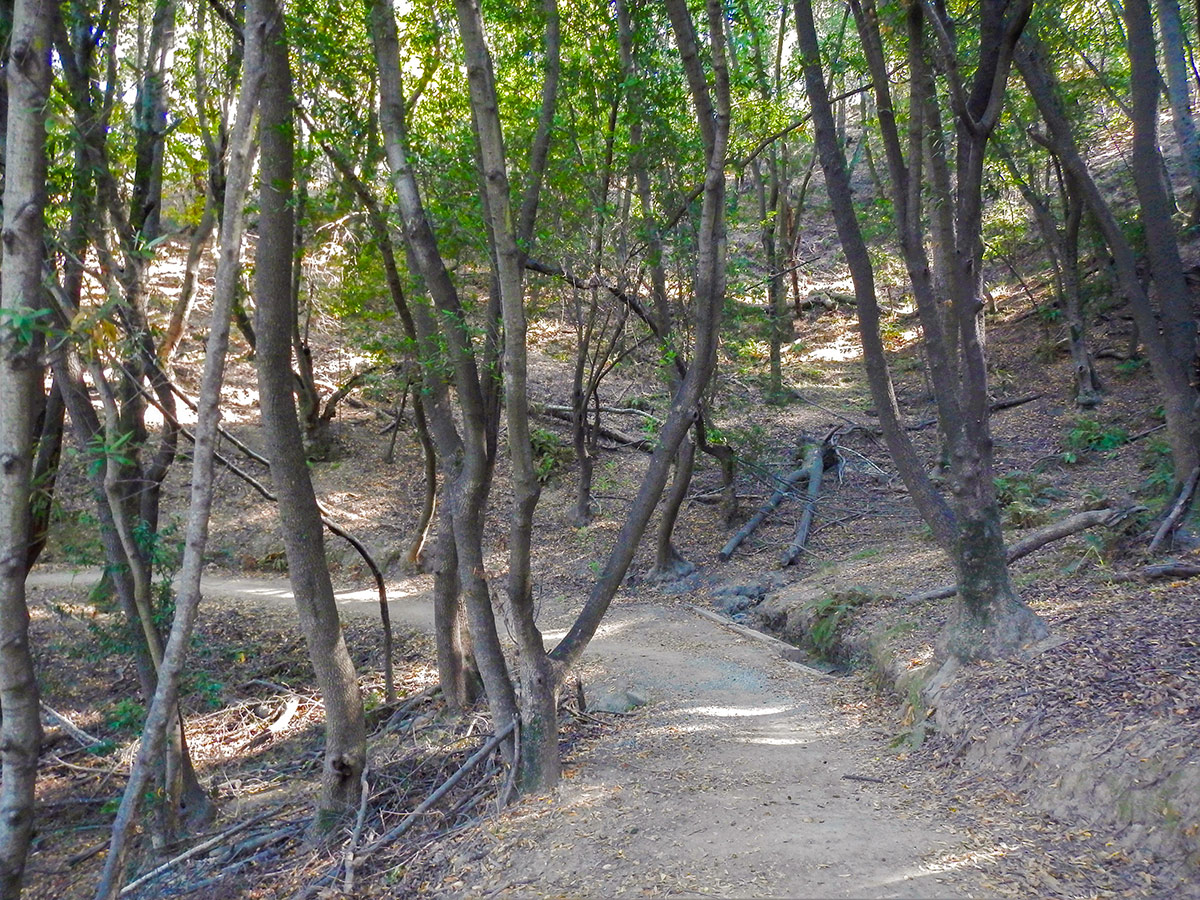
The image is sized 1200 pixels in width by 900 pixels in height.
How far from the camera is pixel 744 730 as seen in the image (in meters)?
7.71

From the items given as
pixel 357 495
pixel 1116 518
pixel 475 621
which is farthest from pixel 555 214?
pixel 357 495

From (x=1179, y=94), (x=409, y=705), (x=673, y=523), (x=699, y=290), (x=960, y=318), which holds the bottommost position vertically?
(x=409, y=705)

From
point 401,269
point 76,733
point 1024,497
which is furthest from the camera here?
point 1024,497

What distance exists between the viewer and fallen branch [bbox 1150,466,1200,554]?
8.06 m

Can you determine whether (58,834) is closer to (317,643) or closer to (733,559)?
(317,643)

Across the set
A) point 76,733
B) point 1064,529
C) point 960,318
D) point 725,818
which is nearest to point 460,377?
point 725,818

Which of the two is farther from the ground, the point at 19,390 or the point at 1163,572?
the point at 19,390

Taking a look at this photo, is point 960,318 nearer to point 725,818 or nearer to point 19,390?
point 725,818

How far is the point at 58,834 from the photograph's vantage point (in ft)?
31.0

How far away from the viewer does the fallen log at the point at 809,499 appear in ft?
48.1

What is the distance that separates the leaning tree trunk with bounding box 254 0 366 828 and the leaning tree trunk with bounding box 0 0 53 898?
1562mm

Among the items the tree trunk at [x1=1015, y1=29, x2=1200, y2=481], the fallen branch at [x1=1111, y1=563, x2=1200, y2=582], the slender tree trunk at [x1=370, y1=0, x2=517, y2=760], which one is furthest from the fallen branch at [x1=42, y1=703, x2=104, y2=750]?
the tree trunk at [x1=1015, y1=29, x2=1200, y2=481]

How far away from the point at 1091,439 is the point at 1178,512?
8553 mm

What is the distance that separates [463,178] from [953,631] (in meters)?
5.76
